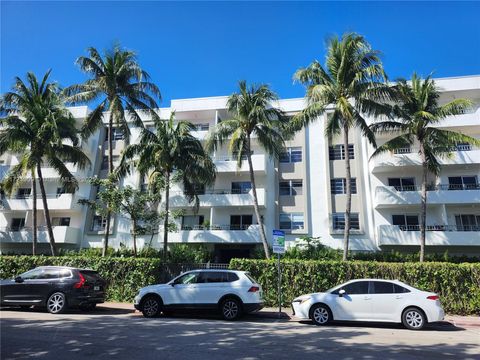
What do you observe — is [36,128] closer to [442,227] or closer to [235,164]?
[235,164]

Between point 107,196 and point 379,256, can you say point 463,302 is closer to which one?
point 379,256

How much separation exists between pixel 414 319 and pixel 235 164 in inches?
706

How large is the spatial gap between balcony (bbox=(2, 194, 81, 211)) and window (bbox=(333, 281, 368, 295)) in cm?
2335

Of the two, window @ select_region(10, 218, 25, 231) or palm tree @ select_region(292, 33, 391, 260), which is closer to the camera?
palm tree @ select_region(292, 33, 391, 260)

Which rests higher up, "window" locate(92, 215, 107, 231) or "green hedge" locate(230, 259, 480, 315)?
"window" locate(92, 215, 107, 231)

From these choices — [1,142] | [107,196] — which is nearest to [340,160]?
[107,196]

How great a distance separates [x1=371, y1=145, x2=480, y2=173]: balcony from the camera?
2350 centimetres

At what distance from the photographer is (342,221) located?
24.7 m

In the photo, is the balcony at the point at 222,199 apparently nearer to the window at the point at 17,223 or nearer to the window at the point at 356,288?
the window at the point at 17,223

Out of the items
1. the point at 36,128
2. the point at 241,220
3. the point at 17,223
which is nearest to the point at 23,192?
the point at 17,223

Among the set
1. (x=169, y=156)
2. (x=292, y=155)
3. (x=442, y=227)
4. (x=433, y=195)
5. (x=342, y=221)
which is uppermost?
(x=292, y=155)

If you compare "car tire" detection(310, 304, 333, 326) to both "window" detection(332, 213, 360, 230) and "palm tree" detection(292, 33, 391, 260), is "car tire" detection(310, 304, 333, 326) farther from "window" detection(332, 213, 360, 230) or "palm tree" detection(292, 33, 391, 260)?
"window" detection(332, 213, 360, 230)

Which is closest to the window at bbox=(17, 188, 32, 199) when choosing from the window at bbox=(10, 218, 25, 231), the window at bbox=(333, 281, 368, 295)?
the window at bbox=(10, 218, 25, 231)

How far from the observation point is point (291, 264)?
14133mm
